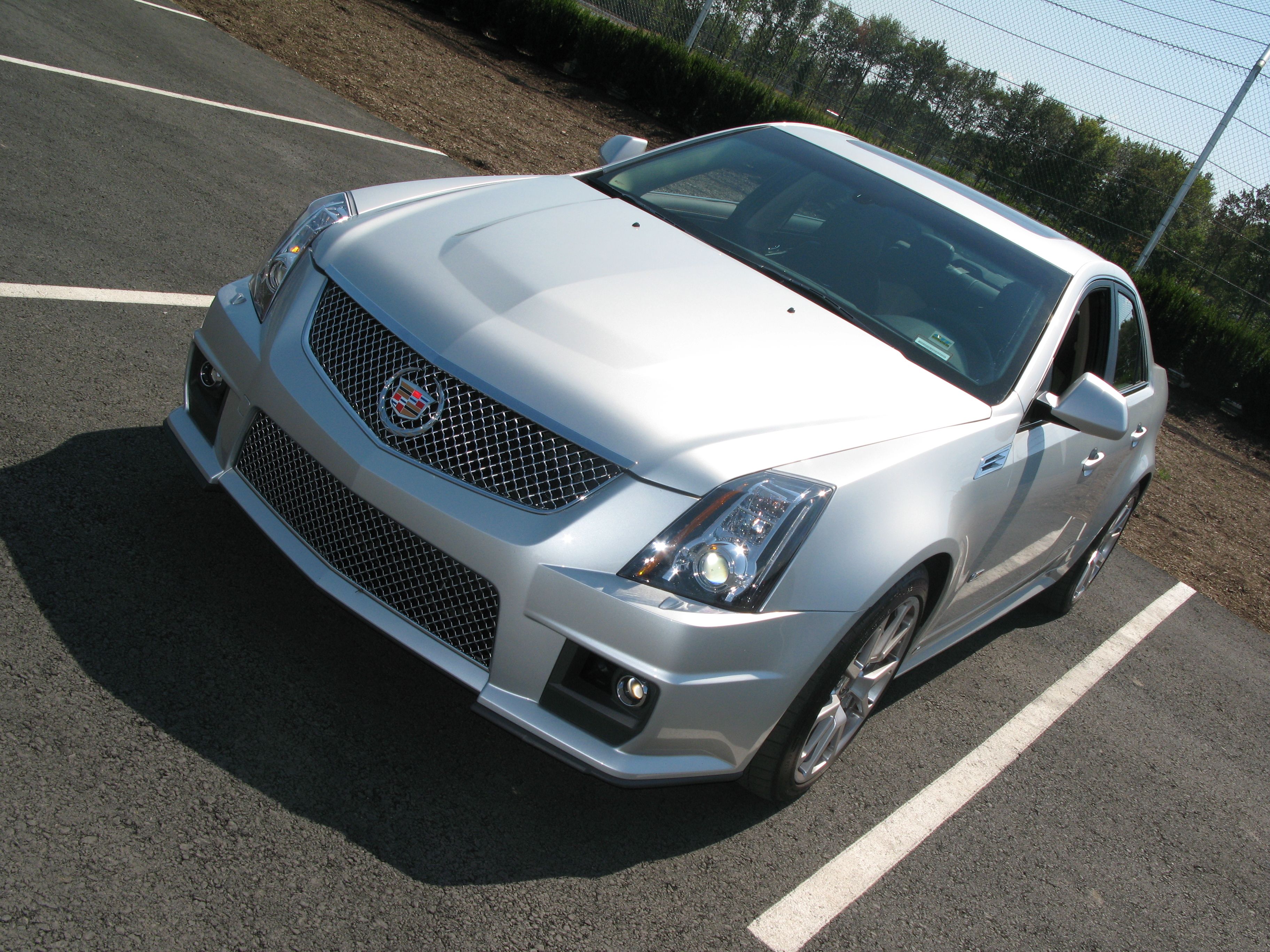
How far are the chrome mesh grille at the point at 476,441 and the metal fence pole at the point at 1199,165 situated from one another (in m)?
14.4

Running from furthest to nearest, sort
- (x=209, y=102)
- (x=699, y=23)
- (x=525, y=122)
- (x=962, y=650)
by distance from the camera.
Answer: (x=699, y=23) → (x=525, y=122) → (x=209, y=102) → (x=962, y=650)

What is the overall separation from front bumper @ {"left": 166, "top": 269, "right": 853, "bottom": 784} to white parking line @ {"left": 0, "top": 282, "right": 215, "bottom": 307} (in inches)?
95.1

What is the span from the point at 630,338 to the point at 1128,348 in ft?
9.20

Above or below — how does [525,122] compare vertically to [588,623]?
below

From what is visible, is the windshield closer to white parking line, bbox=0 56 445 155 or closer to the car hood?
the car hood

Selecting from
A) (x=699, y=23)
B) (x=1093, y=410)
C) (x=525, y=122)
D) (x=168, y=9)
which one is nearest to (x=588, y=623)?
(x=1093, y=410)

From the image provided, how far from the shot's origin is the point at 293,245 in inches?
133

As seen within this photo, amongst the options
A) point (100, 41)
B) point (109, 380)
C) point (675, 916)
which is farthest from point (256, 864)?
point (100, 41)

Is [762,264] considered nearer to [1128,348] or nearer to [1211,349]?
[1128,348]

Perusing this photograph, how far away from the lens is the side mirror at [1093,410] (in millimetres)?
3445

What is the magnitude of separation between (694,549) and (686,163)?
2431mm

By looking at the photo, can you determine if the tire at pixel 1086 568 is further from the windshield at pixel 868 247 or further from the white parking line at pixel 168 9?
the white parking line at pixel 168 9

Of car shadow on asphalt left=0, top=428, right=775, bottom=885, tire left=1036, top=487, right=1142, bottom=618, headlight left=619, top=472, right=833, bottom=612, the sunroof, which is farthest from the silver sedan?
→ tire left=1036, top=487, right=1142, bottom=618

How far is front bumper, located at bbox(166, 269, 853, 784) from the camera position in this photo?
2484mm
